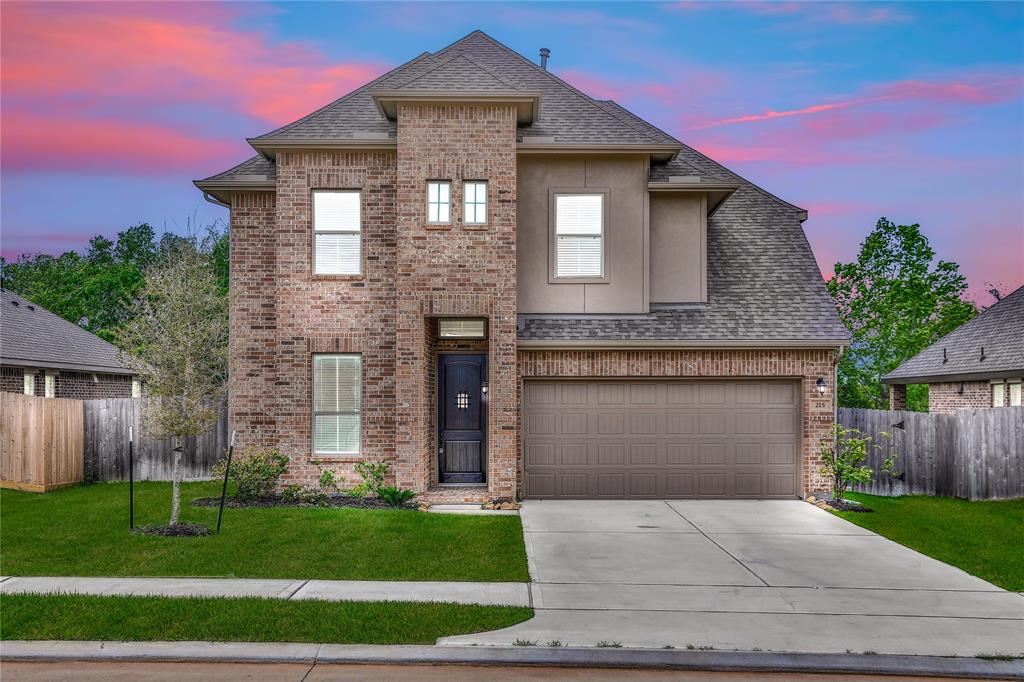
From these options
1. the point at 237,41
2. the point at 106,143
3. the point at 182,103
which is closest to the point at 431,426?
the point at 237,41

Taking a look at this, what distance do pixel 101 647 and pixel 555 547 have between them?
5.56m

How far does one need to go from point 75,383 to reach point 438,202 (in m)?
16.8

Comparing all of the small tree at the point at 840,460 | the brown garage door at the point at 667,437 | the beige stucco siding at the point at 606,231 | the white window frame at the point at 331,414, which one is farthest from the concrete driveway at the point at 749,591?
the beige stucco siding at the point at 606,231

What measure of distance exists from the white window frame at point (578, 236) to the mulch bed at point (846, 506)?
5.92 metres

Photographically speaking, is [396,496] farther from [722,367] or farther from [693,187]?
[693,187]

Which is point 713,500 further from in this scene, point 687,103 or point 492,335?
point 687,103

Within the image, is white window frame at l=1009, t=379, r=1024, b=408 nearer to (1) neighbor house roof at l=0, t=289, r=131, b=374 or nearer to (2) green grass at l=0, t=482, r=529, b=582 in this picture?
(2) green grass at l=0, t=482, r=529, b=582

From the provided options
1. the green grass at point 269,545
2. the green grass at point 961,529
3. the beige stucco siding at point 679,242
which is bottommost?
the green grass at point 961,529

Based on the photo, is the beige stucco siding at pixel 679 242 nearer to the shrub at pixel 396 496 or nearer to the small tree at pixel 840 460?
the small tree at pixel 840 460

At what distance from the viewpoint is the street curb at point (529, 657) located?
18.9 ft

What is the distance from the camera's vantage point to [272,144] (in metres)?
13.2

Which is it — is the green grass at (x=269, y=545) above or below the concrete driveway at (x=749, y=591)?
above

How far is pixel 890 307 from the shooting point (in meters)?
32.2

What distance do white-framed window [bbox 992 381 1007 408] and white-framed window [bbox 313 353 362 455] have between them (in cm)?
1614
